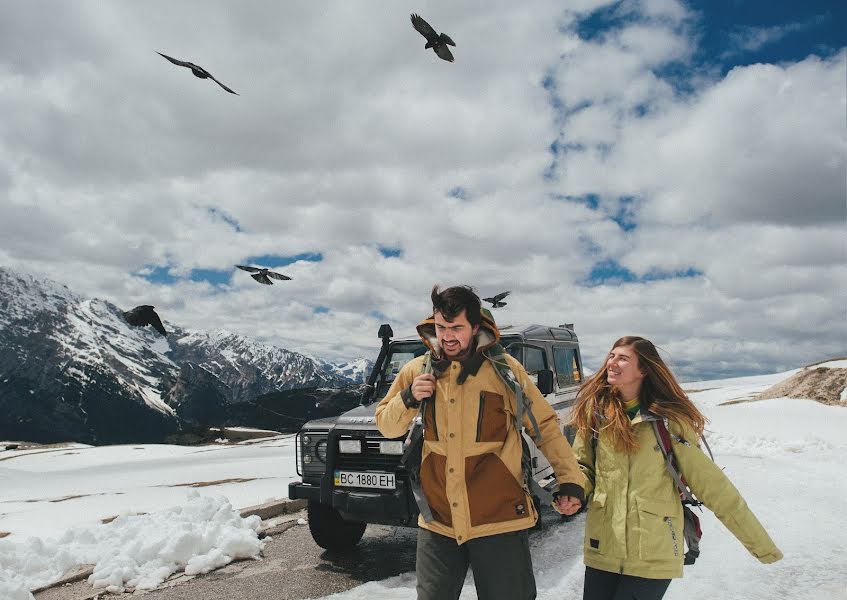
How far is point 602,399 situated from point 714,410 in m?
20.4

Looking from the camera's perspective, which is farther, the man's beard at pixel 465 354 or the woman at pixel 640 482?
the man's beard at pixel 465 354

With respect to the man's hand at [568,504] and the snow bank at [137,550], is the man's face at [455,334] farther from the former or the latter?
the snow bank at [137,550]

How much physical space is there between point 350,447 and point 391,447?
0.46 metres

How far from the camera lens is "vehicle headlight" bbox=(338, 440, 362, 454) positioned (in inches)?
231

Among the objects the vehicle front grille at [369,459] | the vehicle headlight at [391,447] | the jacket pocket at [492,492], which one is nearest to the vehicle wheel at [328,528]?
the vehicle front grille at [369,459]

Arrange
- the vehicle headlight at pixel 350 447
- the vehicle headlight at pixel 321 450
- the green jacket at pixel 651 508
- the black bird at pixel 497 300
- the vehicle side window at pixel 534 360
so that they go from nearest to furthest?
the green jacket at pixel 651 508
the vehicle headlight at pixel 350 447
the vehicle headlight at pixel 321 450
the vehicle side window at pixel 534 360
the black bird at pixel 497 300

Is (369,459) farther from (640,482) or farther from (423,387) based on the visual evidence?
(640,482)

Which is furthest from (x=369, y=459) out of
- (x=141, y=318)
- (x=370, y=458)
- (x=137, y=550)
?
(x=141, y=318)

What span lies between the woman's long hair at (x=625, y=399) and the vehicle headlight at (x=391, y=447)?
269 centimetres

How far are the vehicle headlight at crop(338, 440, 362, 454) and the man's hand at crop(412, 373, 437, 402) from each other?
3094 millimetres

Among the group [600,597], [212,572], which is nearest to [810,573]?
[600,597]

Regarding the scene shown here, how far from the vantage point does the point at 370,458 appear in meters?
5.82

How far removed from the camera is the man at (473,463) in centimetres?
285

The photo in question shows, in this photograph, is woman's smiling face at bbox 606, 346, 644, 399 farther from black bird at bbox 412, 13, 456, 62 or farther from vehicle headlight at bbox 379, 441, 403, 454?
black bird at bbox 412, 13, 456, 62
